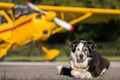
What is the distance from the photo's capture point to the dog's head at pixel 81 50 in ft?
33.4

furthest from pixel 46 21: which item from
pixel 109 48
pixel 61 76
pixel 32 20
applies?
pixel 61 76

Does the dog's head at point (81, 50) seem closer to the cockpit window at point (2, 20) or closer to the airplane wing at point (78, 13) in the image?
the cockpit window at point (2, 20)

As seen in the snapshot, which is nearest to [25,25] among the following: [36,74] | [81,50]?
[36,74]

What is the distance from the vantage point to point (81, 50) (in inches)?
401

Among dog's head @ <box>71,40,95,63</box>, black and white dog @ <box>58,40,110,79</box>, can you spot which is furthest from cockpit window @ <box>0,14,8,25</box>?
dog's head @ <box>71,40,95,63</box>

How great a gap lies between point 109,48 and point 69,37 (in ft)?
18.7

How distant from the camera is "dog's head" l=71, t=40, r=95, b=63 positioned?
1018 centimetres

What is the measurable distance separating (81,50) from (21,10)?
13828mm

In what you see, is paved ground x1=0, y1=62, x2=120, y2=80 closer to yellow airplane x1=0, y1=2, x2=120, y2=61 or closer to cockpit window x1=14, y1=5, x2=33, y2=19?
yellow airplane x1=0, y1=2, x2=120, y2=61

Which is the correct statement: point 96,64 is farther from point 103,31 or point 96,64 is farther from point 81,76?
point 103,31

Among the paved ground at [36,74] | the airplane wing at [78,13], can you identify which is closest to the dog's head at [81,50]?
the paved ground at [36,74]

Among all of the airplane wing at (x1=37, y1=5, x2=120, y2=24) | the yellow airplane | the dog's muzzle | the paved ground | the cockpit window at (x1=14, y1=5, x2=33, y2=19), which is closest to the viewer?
the dog's muzzle

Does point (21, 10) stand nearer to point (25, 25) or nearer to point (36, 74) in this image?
point (25, 25)

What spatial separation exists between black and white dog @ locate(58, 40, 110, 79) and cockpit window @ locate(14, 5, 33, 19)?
13.2 m
